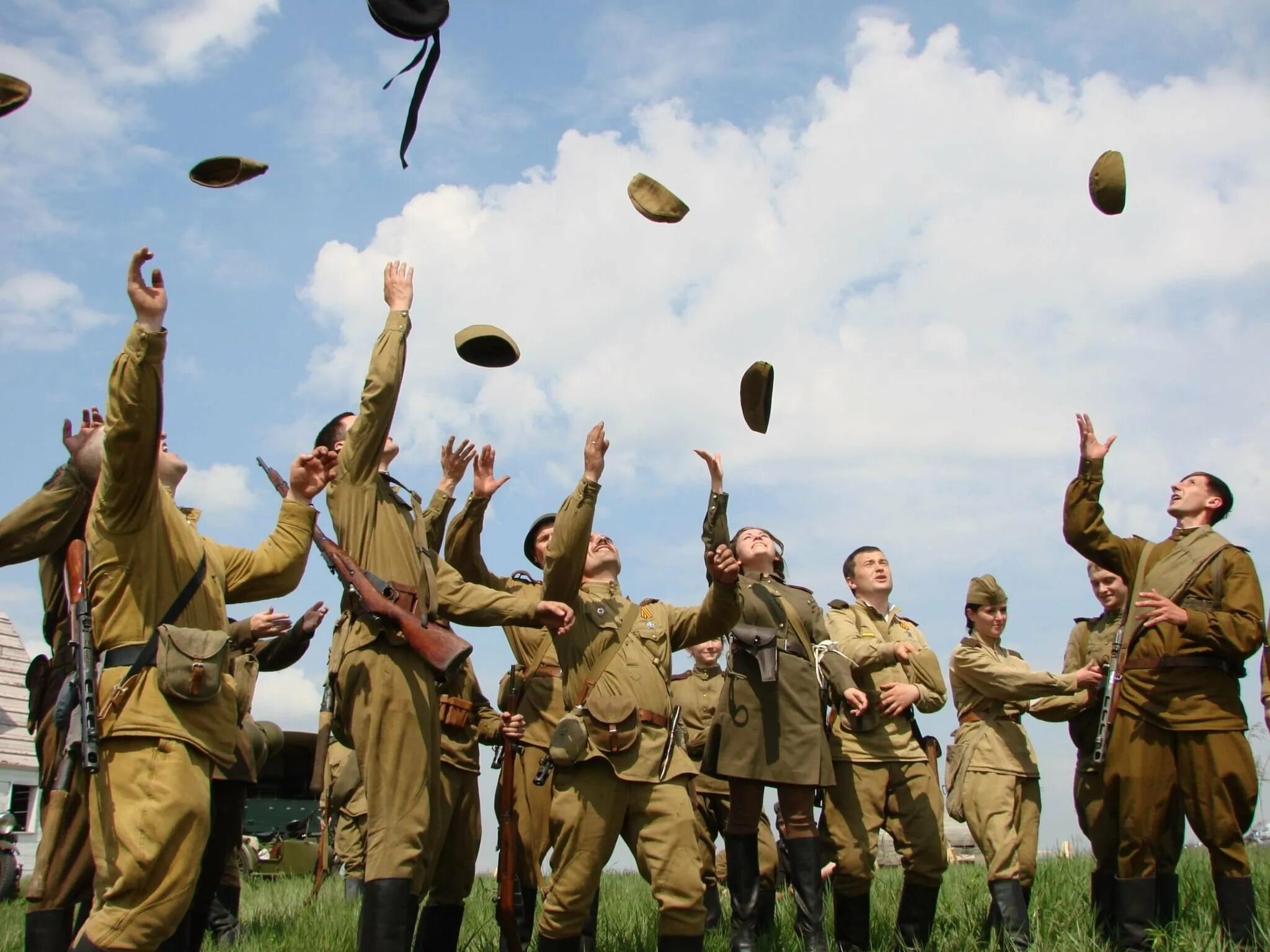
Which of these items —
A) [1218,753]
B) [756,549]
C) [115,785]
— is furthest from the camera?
[756,549]

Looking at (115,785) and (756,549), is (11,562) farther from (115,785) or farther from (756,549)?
(756,549)

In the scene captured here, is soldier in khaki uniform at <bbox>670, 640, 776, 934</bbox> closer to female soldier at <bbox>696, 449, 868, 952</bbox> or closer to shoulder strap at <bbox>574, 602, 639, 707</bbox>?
female soldier at <bbox>696, 449, 868, 952</bbox>

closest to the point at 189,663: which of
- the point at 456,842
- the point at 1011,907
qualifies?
the point at 456,842

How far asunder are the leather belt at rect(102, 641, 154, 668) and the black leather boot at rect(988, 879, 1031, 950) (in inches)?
194

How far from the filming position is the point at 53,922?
4879mm

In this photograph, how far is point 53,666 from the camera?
5312 millimetres

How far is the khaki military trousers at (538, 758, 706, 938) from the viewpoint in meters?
5.68

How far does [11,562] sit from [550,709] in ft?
10.7

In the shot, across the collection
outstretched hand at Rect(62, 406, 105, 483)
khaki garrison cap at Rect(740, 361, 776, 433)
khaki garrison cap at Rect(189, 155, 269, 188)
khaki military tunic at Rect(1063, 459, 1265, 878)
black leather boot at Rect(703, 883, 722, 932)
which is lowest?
black leather boot at Rect(703, 883, 722, 932)

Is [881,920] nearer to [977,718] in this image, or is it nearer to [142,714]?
[977,718]

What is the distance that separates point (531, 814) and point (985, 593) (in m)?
3.34

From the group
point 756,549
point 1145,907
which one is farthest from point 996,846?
point 756,549

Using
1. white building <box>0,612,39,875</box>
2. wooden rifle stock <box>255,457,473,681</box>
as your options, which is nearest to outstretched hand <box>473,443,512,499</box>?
wooden rifle stock <box>255,457,473,681</box>

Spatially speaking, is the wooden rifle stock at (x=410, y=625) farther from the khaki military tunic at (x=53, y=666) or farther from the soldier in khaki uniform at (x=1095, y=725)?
the soldier in khaki uniform at (x=1095, y=725)
